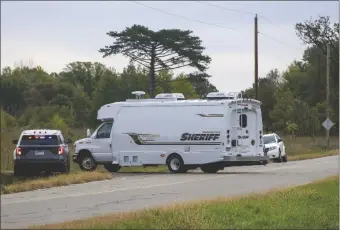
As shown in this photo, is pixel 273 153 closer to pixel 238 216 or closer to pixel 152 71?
pixel 152 71

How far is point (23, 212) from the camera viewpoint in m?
13.3

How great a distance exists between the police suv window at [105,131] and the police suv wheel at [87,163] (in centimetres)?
102

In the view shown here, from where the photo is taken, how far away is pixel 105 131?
2888 centimetres

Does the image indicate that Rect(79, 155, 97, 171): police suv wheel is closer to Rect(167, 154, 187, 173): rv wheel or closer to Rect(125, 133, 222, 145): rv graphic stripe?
Rect(125, 133, 222, 145): rv graphic stripe

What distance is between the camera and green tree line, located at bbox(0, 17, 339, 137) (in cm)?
2881

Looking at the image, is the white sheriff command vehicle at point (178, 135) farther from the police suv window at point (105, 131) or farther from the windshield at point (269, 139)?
the windshield at point (269, 139)

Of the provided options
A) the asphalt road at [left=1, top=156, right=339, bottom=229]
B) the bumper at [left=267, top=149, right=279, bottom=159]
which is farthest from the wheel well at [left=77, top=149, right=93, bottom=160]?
the bumper at [left=267, top=149, right=279, bottom=159]

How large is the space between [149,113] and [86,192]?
999 cm

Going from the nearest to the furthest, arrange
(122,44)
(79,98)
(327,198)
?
1. (327,198)
2. (122,44)
3. (79,98)

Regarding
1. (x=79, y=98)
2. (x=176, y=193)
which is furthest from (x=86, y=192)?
(x=79, y=98)

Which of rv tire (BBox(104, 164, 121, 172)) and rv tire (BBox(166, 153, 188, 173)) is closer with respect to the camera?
rv tire (BBox(166, 153, 188, 173))

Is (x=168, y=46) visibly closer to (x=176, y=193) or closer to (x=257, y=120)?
(x=257, y=120)

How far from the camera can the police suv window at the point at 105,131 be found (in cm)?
2878

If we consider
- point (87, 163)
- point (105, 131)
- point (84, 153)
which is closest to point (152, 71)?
point (105, 131)
